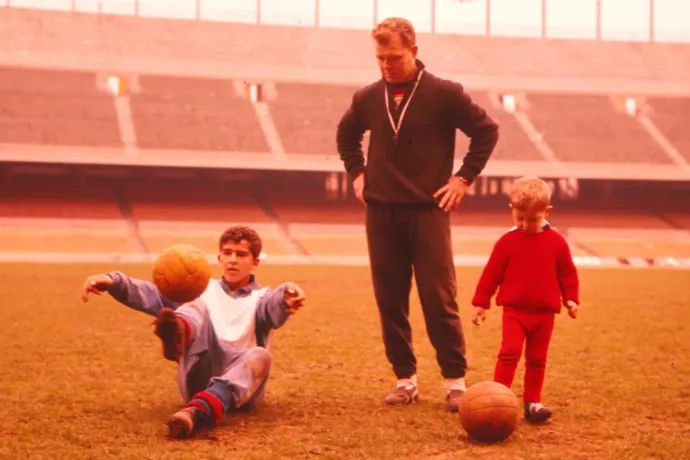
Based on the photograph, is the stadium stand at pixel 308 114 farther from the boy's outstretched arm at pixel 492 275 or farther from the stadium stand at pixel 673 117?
the boy's outstretched arm at pixel 492 275

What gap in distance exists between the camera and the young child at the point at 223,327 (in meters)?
4.97

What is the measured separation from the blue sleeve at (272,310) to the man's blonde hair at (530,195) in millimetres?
1349

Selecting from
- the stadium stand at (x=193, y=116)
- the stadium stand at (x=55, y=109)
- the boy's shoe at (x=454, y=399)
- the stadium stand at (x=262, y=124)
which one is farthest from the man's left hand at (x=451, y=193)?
the stadium stand at (x=55, y=109)

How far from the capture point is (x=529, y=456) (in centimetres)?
452

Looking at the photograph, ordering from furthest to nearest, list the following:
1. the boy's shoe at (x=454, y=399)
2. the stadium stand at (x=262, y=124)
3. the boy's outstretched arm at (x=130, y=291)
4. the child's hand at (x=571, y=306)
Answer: the stadium stand at (x=262, y=124)
the boy's shoe at (x=454, y=399)
the child's hand at (x=571, y=306)
the boy's outstretched arm at (x=130, y=291)

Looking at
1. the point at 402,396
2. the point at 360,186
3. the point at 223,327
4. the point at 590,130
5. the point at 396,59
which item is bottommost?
the point at 590,130

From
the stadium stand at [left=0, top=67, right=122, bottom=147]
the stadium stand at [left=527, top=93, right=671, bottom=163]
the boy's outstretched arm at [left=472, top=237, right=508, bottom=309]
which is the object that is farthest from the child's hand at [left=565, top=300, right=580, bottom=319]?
the stadium stand at [left=527, top=93, right=671, bottom=163]

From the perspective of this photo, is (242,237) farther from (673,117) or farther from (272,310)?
(673,117)

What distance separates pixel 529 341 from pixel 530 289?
322mm

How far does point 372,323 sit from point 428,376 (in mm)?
3988

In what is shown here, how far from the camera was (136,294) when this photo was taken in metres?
5.07

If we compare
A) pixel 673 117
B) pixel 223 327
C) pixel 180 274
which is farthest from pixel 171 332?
pixel 673 117

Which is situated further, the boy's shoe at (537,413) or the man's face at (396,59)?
the man's face at (396,59)

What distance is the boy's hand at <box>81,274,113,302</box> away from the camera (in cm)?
473
